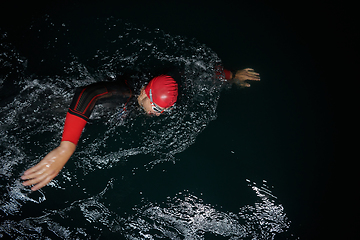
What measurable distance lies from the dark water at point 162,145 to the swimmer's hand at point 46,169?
2.59 ft

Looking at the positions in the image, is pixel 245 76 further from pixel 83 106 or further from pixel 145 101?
pixel 83 106

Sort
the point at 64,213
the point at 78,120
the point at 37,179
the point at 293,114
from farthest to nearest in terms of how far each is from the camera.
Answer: the point at 293,114
the point at 64,213
the point at 78,120
the point at 37,179

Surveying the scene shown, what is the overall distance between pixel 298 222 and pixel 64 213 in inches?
125

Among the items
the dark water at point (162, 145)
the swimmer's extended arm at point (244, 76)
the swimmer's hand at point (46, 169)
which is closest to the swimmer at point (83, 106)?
the swimmer's hand at point (46, 169)

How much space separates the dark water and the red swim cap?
732 millimetres

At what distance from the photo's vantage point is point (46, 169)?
1.53m

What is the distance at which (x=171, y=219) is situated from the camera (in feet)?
8.54

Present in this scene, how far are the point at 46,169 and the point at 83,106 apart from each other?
56 cm

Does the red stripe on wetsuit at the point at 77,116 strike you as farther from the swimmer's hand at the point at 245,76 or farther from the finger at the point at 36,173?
the swimmer's hand at the point at 245,76

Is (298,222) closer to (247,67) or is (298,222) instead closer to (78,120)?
(247,67)

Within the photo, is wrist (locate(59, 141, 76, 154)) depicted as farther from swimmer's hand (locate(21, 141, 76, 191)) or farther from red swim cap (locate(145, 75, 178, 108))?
red swim cap (locate(145, 75, 178, 108))

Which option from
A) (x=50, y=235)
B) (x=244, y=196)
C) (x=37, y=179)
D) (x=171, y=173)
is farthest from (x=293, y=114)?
(x=50, y=235)

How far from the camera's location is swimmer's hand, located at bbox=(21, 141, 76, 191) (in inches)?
58.6

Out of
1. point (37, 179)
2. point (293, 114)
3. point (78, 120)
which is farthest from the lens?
point (293, 114)
